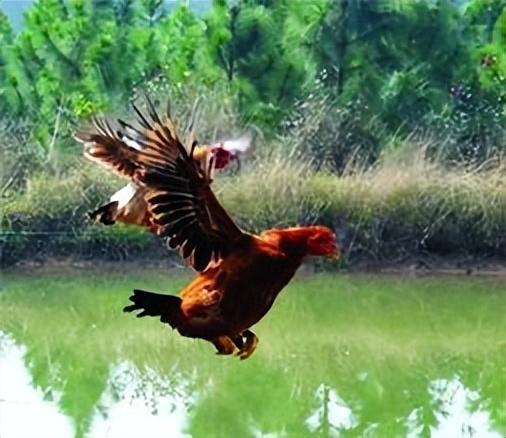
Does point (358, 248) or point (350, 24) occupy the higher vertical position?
point (350, 24)

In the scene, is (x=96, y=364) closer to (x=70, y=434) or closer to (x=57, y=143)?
(x=70, y=434)

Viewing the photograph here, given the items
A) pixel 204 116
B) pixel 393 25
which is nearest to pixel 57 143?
pixel 204 116

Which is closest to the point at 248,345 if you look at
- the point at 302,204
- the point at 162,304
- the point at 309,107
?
the point at 162,304

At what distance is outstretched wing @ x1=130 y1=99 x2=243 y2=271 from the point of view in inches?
84.3

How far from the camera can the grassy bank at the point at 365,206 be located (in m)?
2.62

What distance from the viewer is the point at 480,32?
267 cm

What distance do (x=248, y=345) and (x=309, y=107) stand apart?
0.52 meters

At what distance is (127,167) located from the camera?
7.43 ft

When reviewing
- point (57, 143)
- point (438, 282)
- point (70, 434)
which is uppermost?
point (57, 143)

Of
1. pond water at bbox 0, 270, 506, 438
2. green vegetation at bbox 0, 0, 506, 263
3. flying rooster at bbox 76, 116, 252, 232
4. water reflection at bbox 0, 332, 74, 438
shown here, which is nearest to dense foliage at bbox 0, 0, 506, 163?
green vegetation at bbox 0, 0, 506, 263

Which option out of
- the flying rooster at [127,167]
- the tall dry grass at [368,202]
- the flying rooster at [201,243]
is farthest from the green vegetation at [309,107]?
the flying rooster at [201,243]

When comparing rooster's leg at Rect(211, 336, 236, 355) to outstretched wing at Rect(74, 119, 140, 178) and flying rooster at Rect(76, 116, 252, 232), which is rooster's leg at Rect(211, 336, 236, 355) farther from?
outstretched wing at Rect(74, 119, 140, 178)

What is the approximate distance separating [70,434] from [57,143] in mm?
578

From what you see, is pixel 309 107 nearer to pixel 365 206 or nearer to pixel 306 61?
pixel 306 61
